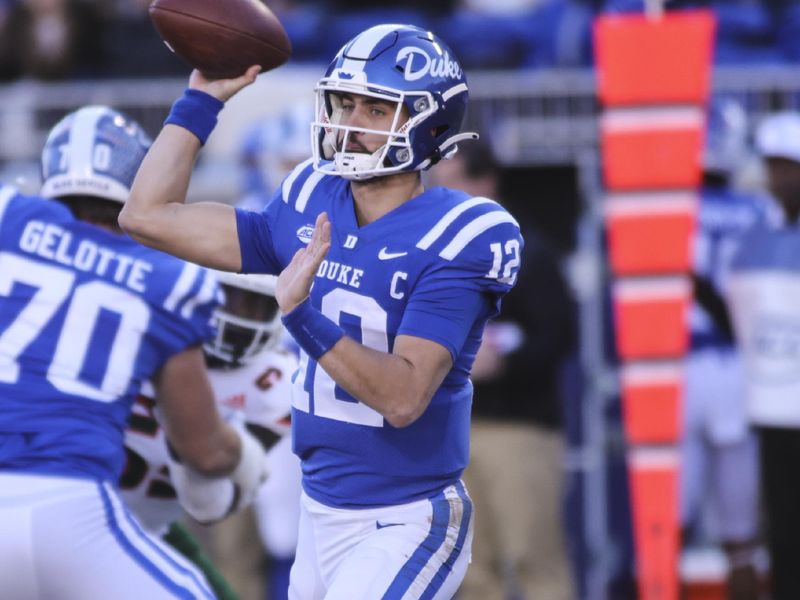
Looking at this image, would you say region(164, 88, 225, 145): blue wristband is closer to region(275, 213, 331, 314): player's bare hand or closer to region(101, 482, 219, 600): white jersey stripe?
region(275, 213, 331, 314): player's bare hand

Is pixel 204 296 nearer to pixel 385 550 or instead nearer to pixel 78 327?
pixel 78 327

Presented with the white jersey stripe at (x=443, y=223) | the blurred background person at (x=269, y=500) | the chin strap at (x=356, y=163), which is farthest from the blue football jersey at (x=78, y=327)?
the blurred background person at (x=269, y=500)

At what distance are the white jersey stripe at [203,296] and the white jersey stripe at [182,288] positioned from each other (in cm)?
2

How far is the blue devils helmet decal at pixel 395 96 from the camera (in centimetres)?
322

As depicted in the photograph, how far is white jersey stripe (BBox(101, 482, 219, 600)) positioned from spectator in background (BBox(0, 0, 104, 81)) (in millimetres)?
4654

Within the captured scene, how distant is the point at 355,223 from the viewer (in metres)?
3.26

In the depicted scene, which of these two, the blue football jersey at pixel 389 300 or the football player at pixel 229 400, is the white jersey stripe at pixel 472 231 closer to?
the blue football jersey at pixel 389 300

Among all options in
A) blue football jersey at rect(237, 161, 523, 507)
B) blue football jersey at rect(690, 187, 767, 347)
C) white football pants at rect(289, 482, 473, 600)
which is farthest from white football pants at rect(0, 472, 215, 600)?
blue football jersey at rect(690, 187, 767, 347)

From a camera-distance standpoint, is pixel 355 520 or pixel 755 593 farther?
pixel 755 593

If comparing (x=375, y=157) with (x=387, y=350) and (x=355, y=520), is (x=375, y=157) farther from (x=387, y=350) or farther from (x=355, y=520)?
(x=355, y=520)

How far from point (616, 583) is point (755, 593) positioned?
2.38 ft

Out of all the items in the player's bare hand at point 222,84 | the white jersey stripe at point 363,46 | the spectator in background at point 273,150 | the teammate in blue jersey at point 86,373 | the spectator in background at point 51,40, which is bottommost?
the teammate in blue jersey at point 86,373

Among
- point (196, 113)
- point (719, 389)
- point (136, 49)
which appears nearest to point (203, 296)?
point (196, 113)

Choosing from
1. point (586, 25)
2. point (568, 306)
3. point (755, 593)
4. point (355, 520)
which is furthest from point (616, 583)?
point (355, 520)
